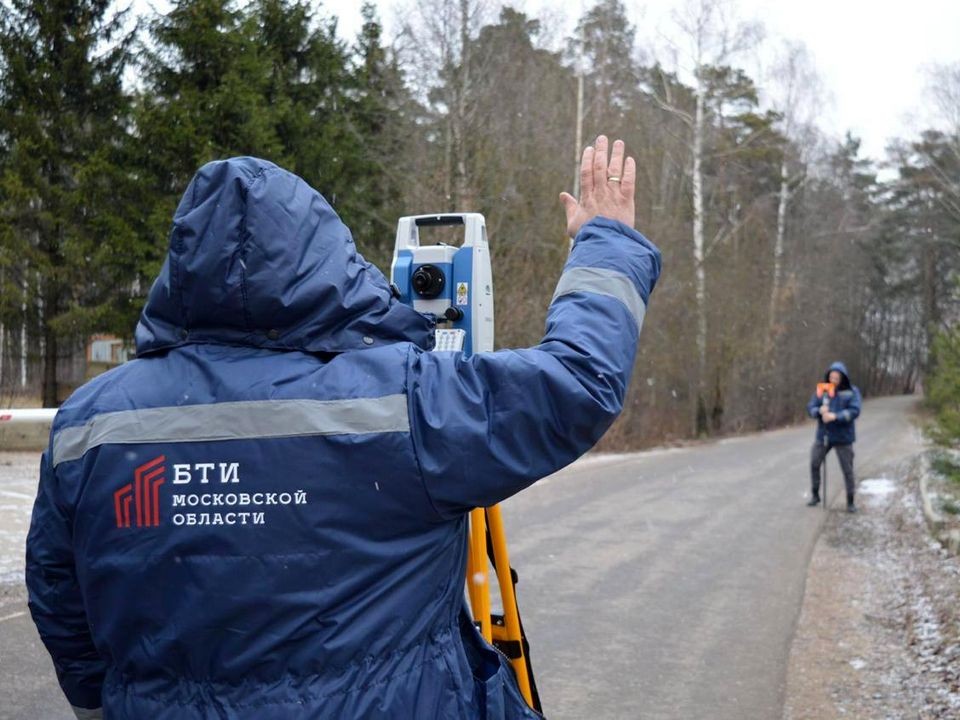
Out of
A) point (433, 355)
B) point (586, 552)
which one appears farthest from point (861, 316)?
point (433, 355)

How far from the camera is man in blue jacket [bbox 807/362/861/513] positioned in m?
13.2

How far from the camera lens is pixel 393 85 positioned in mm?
22047

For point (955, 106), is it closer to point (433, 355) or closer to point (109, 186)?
point (109, 186)

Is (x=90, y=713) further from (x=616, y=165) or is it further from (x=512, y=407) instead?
(x=616, y=165)

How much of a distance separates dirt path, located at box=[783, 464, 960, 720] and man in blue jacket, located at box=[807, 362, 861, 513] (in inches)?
55.1

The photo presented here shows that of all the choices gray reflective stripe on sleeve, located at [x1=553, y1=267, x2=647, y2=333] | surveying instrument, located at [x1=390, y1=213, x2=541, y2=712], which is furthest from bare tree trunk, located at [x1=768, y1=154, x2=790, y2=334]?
gray reflective stripe on sleeve, located at [x1=553, y1=267, x2=647, y2=333]

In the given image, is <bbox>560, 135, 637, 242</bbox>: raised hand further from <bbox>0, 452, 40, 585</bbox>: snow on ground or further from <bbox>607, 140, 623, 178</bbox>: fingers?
<bbox>0, 452, 40, 585</bbox>: snow on ground

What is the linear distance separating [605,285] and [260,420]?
715mm

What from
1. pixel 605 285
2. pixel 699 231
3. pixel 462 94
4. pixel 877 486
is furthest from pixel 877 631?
pixel 699 231

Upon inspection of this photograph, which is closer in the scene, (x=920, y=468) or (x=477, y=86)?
(x=920, y=468)

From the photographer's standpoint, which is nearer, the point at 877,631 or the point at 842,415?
the point at 877,631

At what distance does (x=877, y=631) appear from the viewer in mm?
7449

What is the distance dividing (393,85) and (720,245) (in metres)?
17.2

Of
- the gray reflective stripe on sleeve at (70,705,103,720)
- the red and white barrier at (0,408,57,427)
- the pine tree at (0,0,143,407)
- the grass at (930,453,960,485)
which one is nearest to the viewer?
the gray reflective stripe on sleeve at (70,705,103,720)
